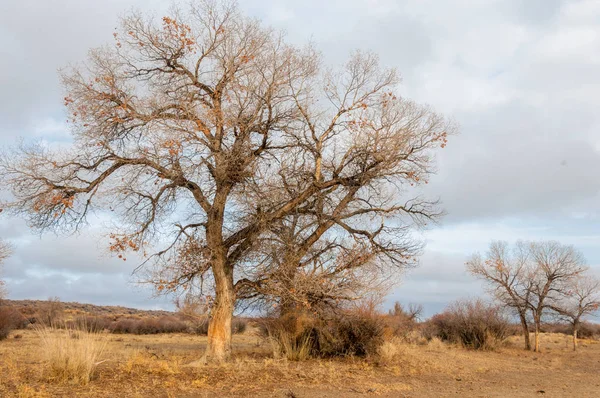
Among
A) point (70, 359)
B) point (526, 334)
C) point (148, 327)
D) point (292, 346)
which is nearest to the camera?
point (70, 359)

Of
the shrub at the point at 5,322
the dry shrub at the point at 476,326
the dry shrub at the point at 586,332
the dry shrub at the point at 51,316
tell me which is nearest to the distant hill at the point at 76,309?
the dry shrub at the point at 51,316

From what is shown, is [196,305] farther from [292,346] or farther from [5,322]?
[5,322]

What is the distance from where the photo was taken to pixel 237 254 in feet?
50.4

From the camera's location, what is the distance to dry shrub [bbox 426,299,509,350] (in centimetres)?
2752

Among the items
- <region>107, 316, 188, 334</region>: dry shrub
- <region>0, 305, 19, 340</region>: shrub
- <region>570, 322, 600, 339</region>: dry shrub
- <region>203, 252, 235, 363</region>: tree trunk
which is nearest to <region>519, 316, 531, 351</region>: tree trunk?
<region>203, 252, 235, 363</region>: tree trunk

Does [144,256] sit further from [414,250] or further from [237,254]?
[414,250]

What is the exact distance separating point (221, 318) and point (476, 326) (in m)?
17.8

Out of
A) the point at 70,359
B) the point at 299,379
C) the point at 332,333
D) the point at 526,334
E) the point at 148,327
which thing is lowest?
the point at 299,379

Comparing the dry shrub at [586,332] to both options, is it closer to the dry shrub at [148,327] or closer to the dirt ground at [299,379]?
the dirt ground at [299,379]

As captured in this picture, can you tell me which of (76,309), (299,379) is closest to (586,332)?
(299,379)

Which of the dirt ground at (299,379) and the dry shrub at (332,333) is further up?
the dry shrub at (332,333)

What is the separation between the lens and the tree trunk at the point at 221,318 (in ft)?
47.5

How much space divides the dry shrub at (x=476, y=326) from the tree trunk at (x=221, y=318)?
17.2 meters

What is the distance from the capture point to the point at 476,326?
91.6 feet
